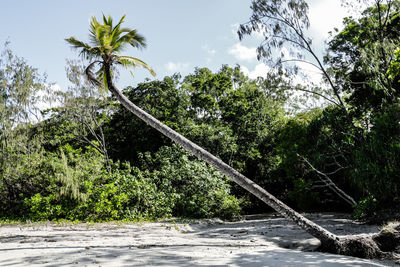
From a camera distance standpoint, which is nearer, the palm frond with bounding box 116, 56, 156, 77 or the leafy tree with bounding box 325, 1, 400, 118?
the palm frond with bounding box 116, 56, 156, 77

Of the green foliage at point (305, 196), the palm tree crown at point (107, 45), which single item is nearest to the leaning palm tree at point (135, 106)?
the palm tree crown at point (107, 45)

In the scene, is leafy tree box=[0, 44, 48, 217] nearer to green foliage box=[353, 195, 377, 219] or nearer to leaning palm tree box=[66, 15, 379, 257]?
leaning palm tree box=[66, 15, 379, 257]

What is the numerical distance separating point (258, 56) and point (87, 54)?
7.80m

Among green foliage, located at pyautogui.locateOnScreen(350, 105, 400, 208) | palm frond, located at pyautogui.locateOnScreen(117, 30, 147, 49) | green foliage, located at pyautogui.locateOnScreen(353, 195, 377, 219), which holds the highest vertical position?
palm frond, located at pyautogui.locateOnScreen(117, 30, 147, 49)

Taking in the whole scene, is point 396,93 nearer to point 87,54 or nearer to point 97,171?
point 87,54

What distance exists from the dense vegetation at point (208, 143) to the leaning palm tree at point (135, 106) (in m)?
6.88

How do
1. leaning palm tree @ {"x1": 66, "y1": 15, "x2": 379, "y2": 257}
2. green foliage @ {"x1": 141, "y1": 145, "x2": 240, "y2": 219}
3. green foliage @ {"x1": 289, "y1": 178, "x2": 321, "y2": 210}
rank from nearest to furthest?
leaning palm tree @ {"x1": 66, "y1": 15, "x2": 379, "y2": 257}, green foliage @ {"x1": 141, "y1": 145, "x2": 240, "y2": 219}, green foliage @ {"x1": 289, "y1": 178, "x2": 321, "y2": 210}

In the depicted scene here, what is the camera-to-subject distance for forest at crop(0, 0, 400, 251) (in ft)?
40.6

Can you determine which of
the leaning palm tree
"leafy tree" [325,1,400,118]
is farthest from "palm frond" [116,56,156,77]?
"leafy tree" [325,1,400,118]

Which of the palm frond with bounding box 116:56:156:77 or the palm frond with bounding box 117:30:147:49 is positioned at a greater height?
the palm frond with bounding box 117:30:147:49

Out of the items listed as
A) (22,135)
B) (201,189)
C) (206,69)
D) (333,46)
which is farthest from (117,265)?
(206,69)

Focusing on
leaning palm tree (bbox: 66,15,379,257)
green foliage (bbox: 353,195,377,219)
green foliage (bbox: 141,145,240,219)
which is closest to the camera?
leaning palm tree (bbox: 66,15,379,257)

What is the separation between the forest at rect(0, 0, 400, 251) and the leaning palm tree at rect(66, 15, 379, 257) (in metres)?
0.07

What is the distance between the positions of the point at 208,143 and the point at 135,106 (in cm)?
1339
